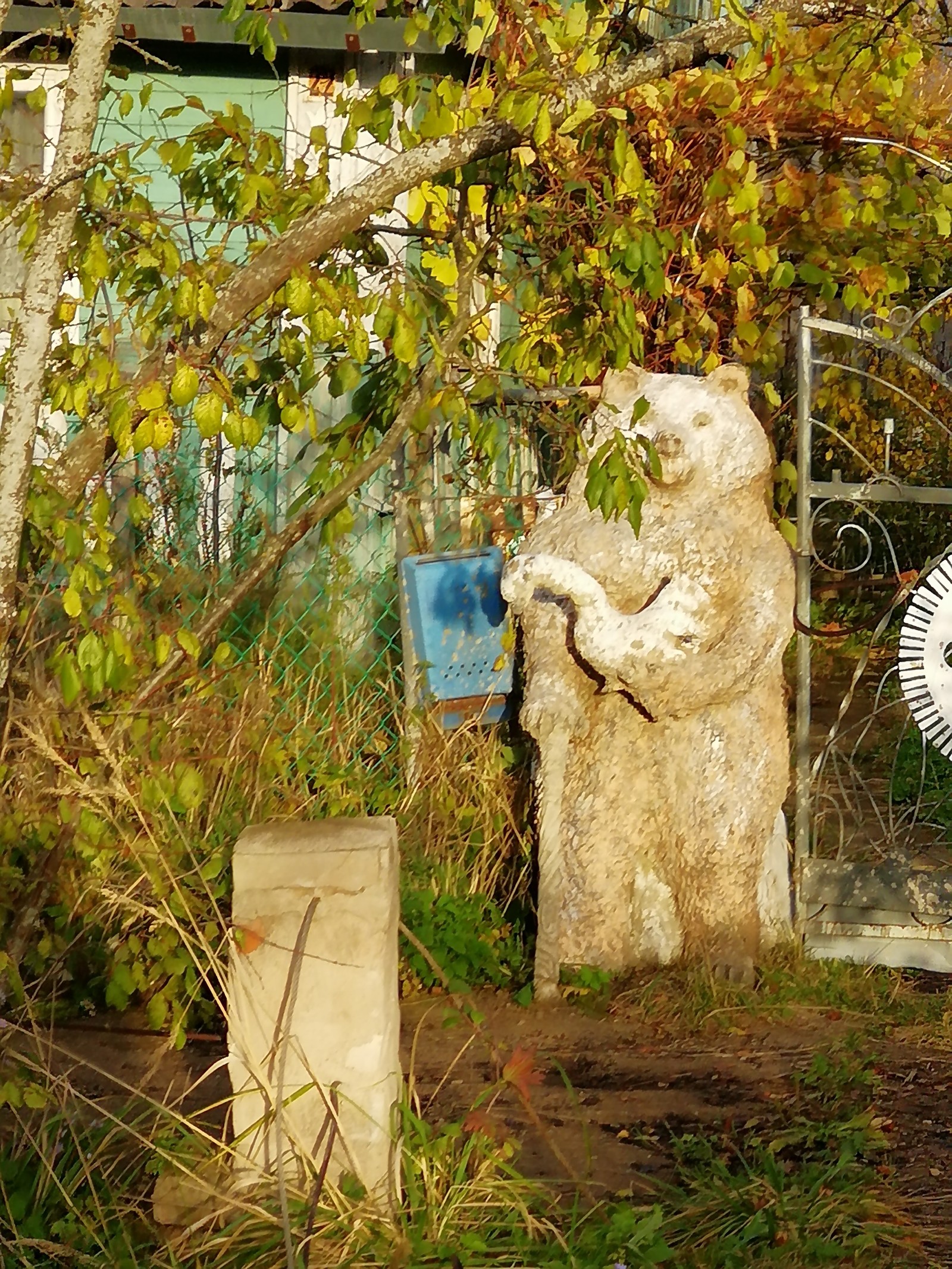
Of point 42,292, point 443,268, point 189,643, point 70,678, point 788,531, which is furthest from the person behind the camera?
point 788,531

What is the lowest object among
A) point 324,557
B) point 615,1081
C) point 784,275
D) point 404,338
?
point 615,1081

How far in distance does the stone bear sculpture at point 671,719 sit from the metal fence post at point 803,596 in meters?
0.08

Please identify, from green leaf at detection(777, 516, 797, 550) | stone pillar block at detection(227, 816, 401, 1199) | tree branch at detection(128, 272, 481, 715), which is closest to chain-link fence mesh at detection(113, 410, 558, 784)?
tree branch at detection(128, 272, 481, 715)

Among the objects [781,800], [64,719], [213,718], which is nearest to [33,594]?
[64,719]

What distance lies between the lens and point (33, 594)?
3797 millimetres

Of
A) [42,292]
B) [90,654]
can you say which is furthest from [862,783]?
[42,292]

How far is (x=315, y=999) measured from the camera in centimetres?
290

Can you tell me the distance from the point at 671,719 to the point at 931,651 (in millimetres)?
797

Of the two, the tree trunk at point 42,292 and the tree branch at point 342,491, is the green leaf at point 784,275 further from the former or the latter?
the tree trunk at point 42,292

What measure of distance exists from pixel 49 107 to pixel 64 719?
432 cm

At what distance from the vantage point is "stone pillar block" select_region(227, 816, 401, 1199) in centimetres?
289

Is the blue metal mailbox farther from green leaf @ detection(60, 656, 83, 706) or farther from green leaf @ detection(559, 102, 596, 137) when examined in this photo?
green leaf @ detection(60, 656, 83, 706)

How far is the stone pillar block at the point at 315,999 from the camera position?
2887 millimetres

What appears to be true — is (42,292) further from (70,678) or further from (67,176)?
(70,678)
